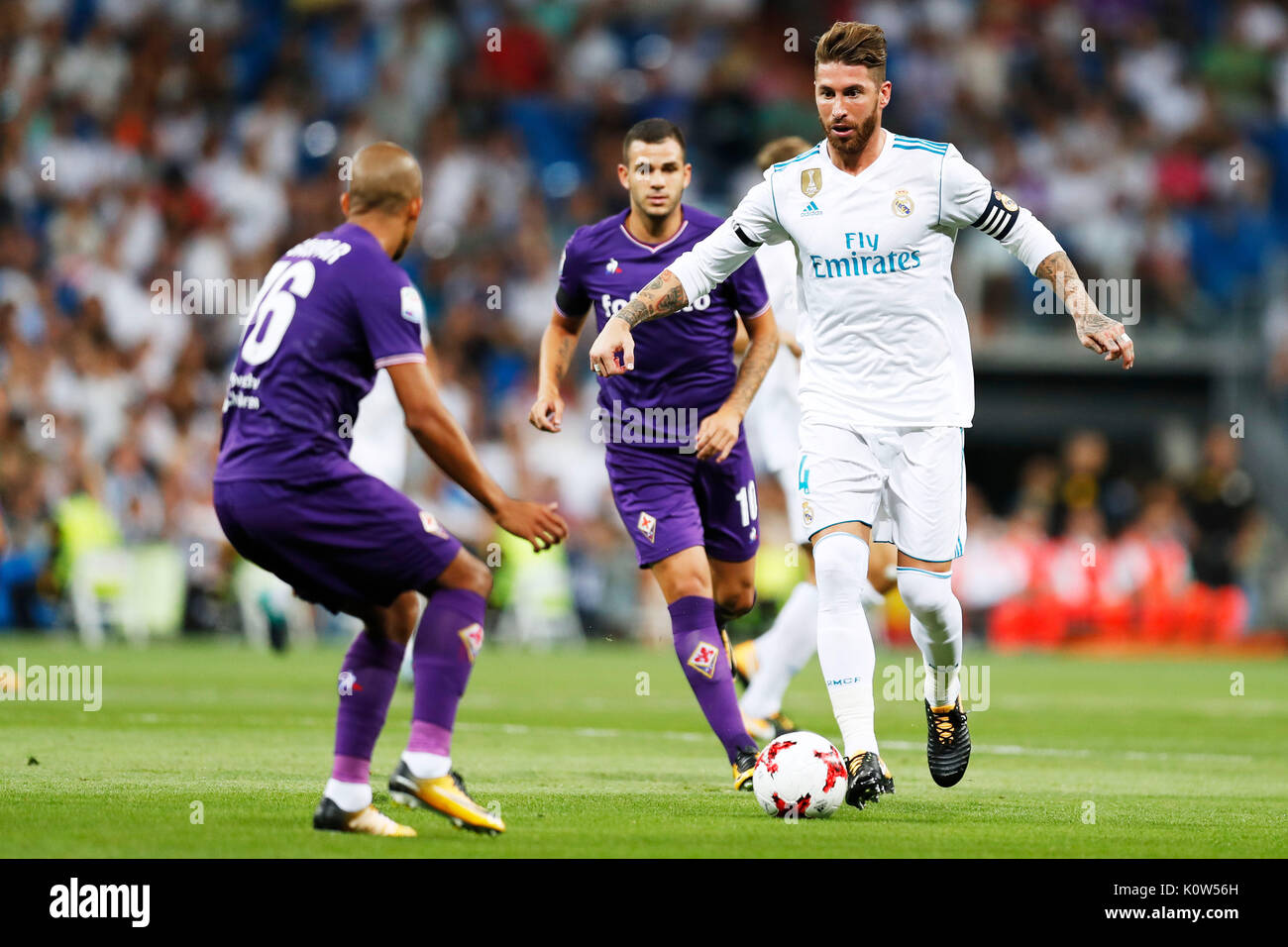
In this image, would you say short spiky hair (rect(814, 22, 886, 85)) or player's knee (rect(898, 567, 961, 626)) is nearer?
short spiky hair (rect(814, 22, 886, 85))

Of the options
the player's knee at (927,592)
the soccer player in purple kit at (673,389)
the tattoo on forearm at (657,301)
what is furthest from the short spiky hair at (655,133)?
the player's knee at (927,592)

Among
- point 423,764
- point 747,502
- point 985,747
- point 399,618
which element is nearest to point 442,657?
point 399,618

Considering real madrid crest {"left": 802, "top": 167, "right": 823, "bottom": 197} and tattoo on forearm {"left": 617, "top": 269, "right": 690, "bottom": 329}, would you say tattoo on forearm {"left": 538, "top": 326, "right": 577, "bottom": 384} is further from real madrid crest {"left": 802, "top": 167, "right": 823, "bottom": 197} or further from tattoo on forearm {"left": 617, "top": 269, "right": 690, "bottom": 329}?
real madrid crest {"left": 802, "top": 167, "right": 823, "bottom": 197}

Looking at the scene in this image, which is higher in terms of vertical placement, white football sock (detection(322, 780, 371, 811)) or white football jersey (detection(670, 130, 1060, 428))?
white football jersey (detection(670, 130, 1060, 428))

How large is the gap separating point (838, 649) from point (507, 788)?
1.48 m

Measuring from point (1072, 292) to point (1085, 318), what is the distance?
6.5 inches

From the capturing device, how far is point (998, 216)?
759 cm

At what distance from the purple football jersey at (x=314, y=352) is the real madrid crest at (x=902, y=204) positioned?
229cm

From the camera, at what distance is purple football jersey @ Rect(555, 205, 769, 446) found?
864cm

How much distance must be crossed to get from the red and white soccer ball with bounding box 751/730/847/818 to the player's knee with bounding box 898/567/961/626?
0.92 m

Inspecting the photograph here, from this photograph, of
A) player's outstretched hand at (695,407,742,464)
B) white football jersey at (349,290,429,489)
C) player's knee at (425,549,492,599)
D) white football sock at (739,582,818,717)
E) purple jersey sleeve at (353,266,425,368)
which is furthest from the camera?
white football jersey at (349,290,429,489)

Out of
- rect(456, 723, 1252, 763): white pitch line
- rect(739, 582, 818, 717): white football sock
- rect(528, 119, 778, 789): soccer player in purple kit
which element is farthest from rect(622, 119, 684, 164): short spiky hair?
rect(456, 723, 1252, 763): white pitch line

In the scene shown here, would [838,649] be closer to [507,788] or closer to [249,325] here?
[507,788]

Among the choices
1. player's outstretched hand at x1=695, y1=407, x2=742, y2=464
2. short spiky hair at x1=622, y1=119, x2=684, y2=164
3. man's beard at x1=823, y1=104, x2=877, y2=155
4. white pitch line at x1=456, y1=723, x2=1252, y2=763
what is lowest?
white pitch line at x1=456, y1=723, x2=1252, y2=763
